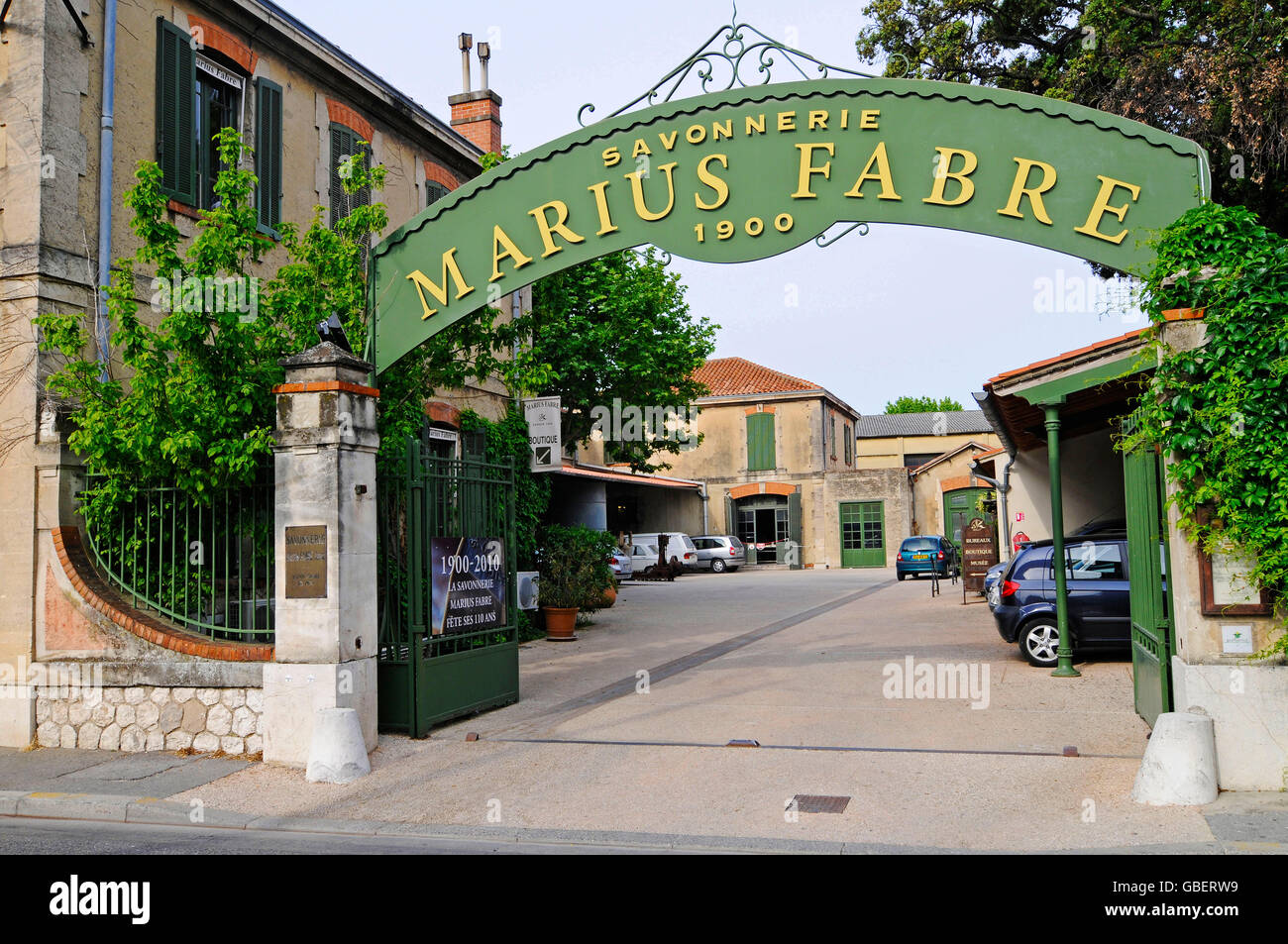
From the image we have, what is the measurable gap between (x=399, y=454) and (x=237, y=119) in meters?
5.27

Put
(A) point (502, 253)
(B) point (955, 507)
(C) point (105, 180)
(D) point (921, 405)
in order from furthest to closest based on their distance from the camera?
(D) point (921, 405) < (B) point (955, 507) < (C) point (105, 180) < (A) point (502, 253)

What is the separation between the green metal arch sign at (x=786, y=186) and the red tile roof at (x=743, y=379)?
109 feet

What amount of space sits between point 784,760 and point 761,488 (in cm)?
3422

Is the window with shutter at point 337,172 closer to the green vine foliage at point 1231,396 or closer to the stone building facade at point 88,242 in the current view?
the stone building facade at point 88,242

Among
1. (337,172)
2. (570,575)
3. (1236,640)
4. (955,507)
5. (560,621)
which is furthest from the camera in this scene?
(955,507)

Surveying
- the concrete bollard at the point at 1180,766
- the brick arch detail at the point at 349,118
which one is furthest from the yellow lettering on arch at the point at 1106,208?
the brick arch detail at the point at 349,118

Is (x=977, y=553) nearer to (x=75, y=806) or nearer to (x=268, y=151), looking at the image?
(x=268, y=151)

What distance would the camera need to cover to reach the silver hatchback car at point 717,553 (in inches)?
1510

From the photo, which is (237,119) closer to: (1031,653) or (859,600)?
(1031,653)

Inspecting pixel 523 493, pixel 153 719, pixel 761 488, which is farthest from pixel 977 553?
pixel 761 488

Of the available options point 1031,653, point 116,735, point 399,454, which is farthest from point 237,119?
point 1031,653

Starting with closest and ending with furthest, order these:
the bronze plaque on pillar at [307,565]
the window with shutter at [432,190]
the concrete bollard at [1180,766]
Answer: the concrete bollard at [1180,766] < the bronze plaque on pillar at [307,565] < the window with shutter at [432,190]

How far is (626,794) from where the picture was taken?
6.87 m

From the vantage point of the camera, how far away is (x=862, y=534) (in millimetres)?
40062
